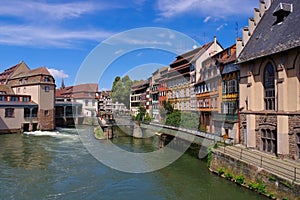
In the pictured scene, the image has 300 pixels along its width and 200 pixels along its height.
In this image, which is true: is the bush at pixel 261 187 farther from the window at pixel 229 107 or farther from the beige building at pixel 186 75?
the beige building at pixel 186 75

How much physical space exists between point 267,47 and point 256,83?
2.83 metres

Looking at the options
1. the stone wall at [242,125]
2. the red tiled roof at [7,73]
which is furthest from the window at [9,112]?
the stone wall at [242,125]

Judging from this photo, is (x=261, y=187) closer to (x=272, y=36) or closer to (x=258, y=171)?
(x=258, y=171)

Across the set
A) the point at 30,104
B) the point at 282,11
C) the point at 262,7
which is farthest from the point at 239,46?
the point at 30,104

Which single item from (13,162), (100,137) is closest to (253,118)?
(13,162)

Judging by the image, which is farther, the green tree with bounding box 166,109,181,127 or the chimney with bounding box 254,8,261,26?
the green tree with bounding box 166,109,181,127

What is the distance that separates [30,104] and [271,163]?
137 feet

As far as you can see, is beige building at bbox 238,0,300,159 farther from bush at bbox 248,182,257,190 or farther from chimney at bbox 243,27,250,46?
bush at bbox 248,182,257,190

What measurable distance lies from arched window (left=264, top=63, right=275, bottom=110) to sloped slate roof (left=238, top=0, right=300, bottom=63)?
3.88 feet

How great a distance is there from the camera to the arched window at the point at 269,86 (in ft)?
60.9

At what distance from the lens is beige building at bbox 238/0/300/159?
54.0ft

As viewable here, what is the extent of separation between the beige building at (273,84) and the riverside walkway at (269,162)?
0.60 metres

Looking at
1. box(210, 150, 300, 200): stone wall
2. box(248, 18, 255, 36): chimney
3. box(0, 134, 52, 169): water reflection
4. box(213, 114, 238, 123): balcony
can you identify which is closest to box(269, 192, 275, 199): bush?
box(210, 150, 300, 200): stone wall

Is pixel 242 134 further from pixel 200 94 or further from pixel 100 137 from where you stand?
pixel 100 137
